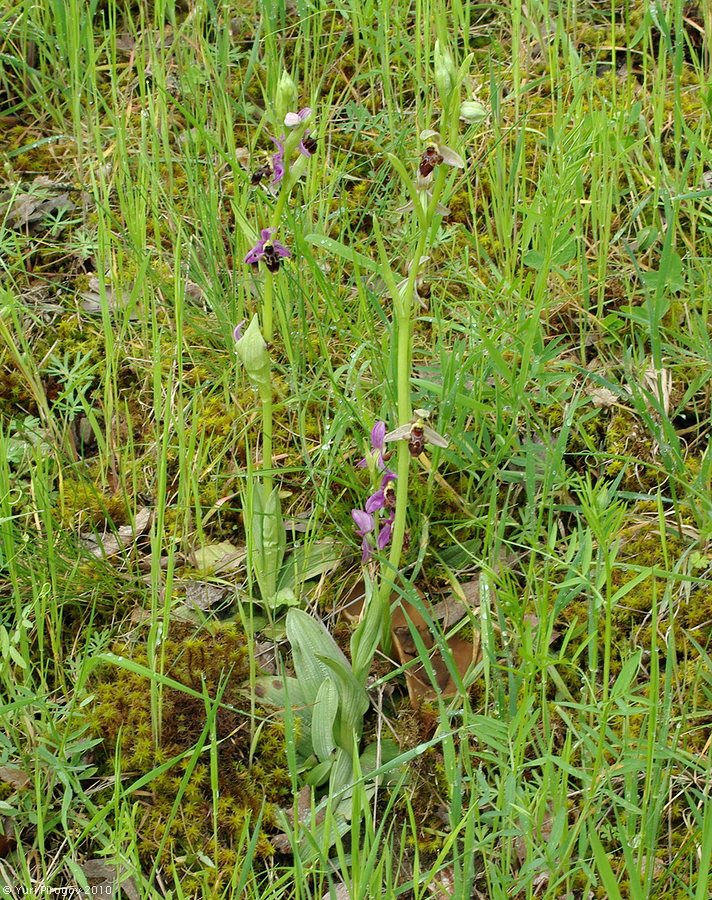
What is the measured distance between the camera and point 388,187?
3.03 meters

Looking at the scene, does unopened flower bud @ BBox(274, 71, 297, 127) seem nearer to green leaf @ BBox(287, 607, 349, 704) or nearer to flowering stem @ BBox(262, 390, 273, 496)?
flowering stem @ BBox(262, 390, 273, 496)

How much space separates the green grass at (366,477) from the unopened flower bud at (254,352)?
0.18m

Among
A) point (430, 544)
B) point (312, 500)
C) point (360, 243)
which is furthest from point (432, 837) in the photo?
point (360, 243)

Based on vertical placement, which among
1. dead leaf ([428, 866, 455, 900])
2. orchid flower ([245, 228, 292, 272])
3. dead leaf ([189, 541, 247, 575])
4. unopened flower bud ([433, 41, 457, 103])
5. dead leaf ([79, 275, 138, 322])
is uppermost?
unopened flower bud ([433, 41, 457, 103])

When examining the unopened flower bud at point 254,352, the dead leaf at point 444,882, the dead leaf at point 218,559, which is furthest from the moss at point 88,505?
the dead leaf at point 444,882

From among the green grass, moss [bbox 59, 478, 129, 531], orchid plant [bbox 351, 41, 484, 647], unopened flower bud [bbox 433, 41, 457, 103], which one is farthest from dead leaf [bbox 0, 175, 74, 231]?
unopened flower bud [bbox 433, 41, 457, 103]

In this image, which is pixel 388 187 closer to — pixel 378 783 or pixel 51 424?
pixel 51 424

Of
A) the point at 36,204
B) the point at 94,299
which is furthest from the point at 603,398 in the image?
the point at 36,204

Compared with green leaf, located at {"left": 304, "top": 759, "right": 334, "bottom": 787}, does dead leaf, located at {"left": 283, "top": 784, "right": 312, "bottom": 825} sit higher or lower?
lower

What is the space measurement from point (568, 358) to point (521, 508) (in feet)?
1.91

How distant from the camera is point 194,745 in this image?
2.15 meters

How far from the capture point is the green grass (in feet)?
6.04

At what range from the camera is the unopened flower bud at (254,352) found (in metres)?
2.19

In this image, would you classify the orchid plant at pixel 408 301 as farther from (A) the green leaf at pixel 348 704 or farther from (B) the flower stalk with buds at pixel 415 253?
(A) the green leaf at pixel 348 704
